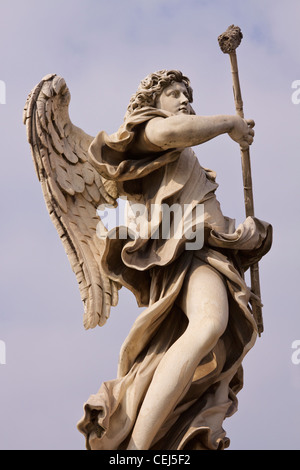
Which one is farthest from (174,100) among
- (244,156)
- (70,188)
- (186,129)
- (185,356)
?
(185,356)

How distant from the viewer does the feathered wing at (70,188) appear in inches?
446

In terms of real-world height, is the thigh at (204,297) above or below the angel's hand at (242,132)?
below

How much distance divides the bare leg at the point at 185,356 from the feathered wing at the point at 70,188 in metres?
0.88

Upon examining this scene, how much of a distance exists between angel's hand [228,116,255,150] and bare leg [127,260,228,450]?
1.16 metres

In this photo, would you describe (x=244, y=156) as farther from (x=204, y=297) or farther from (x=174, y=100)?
(x=204, y=297)

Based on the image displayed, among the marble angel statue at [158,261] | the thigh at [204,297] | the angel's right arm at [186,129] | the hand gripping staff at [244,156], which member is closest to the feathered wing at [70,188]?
the marble angel statue at [158,261]

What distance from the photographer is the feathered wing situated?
11328 mm

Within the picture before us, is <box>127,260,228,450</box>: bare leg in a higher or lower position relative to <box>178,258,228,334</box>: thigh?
lower

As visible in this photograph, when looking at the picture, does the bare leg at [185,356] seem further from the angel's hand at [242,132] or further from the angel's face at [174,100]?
the angel's face at [174,100]

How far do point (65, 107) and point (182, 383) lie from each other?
2753 mm

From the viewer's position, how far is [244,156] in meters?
11.2

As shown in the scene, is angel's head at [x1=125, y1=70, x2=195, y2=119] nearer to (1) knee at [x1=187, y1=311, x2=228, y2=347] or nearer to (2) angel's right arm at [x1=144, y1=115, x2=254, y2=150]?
(2) angel's right arm at [x1=144, y1=115, x2=254, y2=150]

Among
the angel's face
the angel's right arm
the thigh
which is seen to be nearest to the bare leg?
the thigh

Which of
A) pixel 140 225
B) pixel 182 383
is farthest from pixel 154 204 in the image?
pixel 182 383
